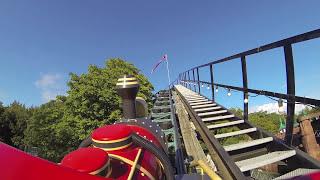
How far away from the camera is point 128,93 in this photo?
448 cm

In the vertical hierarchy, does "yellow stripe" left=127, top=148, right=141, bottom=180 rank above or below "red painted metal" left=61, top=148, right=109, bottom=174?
below

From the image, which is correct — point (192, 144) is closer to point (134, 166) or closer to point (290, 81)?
point (290, 81)

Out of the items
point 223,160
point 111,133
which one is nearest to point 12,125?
point 223,160

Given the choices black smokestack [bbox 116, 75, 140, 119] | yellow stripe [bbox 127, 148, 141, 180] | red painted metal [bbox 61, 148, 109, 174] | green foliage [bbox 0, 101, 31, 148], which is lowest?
green foliage [bbox 0, 101, 31, 148]

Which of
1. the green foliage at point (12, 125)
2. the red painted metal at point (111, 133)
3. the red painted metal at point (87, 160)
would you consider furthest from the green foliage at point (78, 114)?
the red painted metal at point (87, 160)

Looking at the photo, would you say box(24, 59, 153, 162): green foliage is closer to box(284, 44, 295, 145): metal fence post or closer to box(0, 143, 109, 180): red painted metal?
box(284, 44, 295, 145): metal fence post

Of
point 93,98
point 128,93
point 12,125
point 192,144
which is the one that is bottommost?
point 12,125

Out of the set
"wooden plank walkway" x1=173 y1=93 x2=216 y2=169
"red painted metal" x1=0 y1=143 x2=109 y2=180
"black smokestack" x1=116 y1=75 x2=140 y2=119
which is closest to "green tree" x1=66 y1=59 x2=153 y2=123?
"wooden plank walkway" x1=173 y1=93 x2=216 y2=169

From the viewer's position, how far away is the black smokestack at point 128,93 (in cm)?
446

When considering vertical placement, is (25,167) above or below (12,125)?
above

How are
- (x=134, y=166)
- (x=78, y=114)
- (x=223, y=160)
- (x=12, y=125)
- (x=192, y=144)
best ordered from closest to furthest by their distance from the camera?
(x=134, y=166), (x=223, y=160), (x=192, y=144), (x=78, y=114), (x=12, y=125)

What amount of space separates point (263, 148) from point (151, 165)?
4930 mm

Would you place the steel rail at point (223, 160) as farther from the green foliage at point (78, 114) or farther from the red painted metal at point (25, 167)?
the green foliage at point (78, 114)

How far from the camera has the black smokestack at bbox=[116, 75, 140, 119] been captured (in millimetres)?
4461
